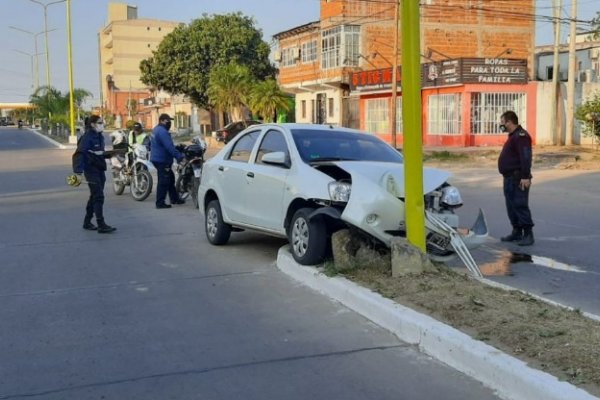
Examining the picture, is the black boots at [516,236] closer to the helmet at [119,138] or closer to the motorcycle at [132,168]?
the motorcycle at [132,168]

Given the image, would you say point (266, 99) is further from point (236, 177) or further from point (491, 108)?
point (236, 177)

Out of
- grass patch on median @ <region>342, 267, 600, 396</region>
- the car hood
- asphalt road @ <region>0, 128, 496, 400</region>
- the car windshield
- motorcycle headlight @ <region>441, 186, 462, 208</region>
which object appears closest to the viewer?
grass patch on median @ <region>342, 267, 600, 396</region>

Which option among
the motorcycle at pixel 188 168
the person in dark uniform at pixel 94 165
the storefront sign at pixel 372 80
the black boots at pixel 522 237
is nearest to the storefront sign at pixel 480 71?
the storefront sign at pixel 372 80

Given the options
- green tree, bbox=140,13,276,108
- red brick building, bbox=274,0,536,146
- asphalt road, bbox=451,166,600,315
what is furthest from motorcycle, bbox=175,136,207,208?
green tree, bbox=140,13,276,108

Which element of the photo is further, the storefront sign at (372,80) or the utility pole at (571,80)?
the storefront sign at (372,80)

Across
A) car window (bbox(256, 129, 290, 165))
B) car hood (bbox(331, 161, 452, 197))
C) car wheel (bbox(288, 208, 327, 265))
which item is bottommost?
car wheel (bbox(288, 208, 327, 265))

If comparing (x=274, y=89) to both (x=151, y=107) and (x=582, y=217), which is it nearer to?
(x=582, y=217)

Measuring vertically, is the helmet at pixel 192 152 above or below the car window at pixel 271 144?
below

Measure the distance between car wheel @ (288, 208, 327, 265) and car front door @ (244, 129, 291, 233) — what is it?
0.39m

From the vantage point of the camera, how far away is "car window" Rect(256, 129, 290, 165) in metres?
8.63

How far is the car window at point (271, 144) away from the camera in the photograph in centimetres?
863

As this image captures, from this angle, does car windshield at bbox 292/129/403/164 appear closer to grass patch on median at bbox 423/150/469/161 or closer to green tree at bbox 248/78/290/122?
grass patch on median at bbox 423/150/469/161

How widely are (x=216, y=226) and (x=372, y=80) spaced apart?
3155cm

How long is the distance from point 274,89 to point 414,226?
3969 centimetres
